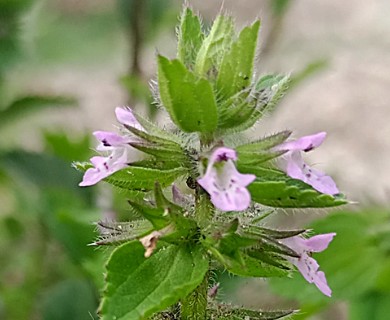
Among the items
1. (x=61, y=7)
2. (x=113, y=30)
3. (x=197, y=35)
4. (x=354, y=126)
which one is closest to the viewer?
(x=197, y=35)

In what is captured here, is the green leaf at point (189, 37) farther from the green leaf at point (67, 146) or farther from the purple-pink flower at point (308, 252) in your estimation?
the green leaf at point (67, 146)

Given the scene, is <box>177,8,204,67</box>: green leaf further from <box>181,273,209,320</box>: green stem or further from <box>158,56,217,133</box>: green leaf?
<box>181,273,209,320</box>: green stem

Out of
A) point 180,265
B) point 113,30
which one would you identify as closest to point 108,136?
point 180,265

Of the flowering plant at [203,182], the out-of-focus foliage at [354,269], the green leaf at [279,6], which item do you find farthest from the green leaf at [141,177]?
the green leaf at [279,6]

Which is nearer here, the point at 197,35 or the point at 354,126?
the point at 197,35

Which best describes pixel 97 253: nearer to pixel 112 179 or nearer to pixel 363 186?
pixel 112 179

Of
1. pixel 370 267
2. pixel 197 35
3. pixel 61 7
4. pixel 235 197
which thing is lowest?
pixel 61 7

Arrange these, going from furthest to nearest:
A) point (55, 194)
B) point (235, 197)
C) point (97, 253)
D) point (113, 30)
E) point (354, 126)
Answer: point (354, 126), point (113, 30), point (55, 194), point (97, 253), point (235, 197)
